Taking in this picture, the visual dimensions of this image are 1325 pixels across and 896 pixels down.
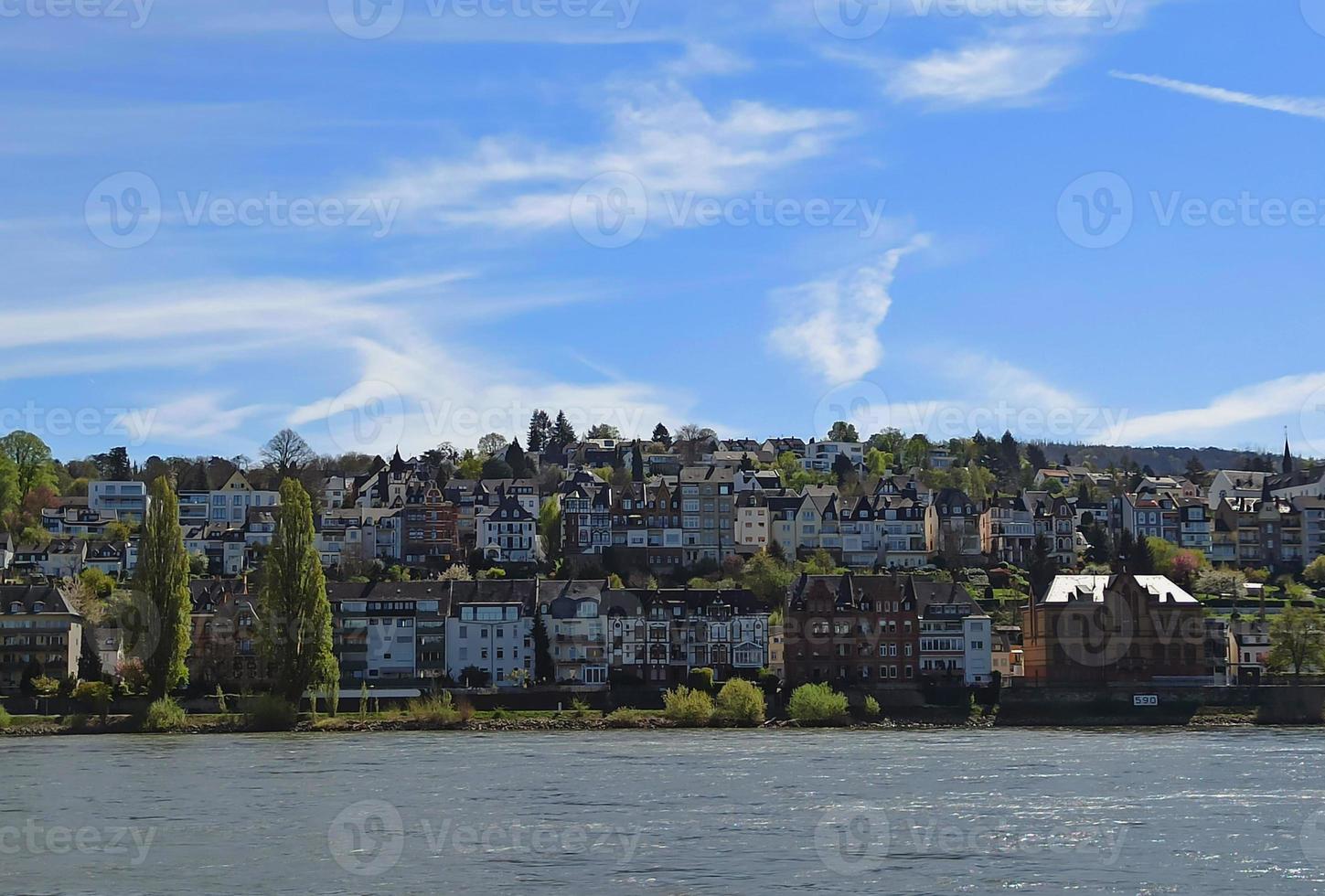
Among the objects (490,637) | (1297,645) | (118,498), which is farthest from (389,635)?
(118,498)

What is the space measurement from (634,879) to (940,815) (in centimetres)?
1340

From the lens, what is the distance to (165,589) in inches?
3455

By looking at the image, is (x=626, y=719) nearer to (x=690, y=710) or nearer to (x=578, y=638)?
(x=690, y=710)

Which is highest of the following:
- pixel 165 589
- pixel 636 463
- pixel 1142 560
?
pixel 636 463

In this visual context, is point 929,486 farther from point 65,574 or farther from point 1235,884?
point 1235,884

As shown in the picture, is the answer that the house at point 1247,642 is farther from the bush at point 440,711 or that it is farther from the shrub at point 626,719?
the bush at point 440,711

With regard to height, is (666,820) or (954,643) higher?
(954,643)

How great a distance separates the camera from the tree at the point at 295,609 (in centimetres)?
8588

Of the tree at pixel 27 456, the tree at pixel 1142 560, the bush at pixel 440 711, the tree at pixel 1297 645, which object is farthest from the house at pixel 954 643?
the tree at pixel 27 456

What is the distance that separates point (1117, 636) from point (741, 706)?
25.9 metres

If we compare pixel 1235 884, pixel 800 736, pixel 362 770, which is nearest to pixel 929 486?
pixel 800 736

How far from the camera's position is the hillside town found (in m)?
98.2

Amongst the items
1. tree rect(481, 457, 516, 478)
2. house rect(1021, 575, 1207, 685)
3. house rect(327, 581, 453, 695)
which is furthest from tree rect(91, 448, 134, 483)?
house rect(1021, 575, 1207, 685)

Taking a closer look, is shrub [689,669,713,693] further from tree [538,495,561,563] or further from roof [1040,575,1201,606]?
tree [538,495,561,563]
